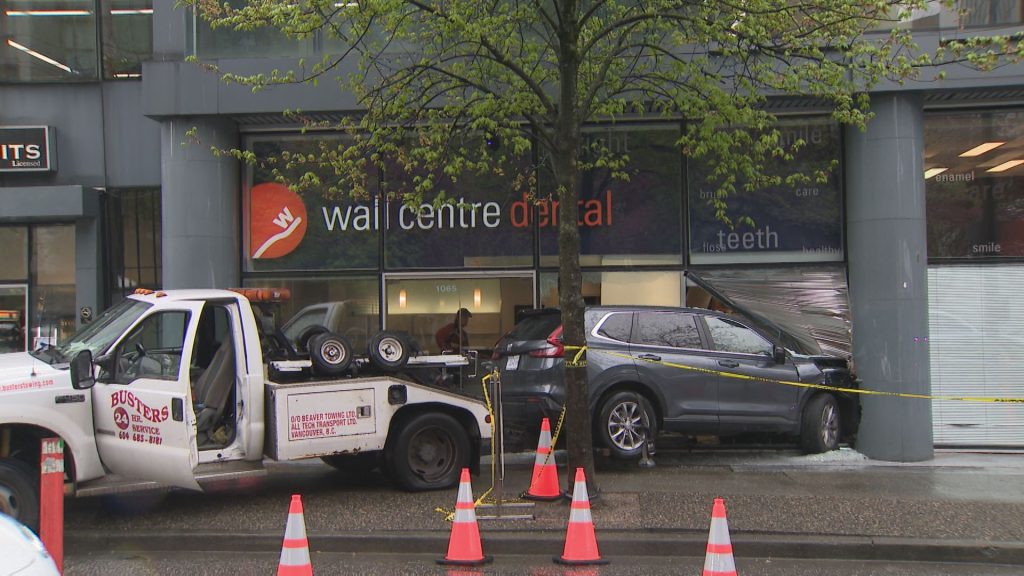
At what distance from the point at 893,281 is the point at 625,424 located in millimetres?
4355

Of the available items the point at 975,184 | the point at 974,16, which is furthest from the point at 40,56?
the point at 975,184

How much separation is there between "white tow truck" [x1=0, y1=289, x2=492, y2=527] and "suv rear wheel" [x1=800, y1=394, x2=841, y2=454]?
4.33 m

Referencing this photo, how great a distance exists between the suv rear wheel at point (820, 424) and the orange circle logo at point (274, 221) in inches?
296

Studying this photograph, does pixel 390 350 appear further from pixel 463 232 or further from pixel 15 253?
pixel 15 253

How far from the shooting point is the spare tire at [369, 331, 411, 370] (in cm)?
830

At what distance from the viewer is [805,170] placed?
12.3 m

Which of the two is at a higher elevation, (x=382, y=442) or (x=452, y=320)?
(x=452, y=320)

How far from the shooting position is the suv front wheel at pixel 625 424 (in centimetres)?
960

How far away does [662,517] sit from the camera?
7.36 m

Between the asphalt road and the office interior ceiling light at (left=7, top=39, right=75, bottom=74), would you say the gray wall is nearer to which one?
the office interior ceiling light at (left=7, top=39, right=75, bottom=74)

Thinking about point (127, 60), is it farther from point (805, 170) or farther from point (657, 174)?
point (805, 170)

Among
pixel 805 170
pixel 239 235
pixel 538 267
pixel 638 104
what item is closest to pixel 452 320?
pixel 538 267

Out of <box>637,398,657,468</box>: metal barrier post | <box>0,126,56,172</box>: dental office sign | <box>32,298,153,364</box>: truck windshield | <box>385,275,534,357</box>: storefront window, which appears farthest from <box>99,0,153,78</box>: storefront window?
<box>637,398,657,468</box>: metal barrier post

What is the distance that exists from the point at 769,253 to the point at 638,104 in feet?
12.7
